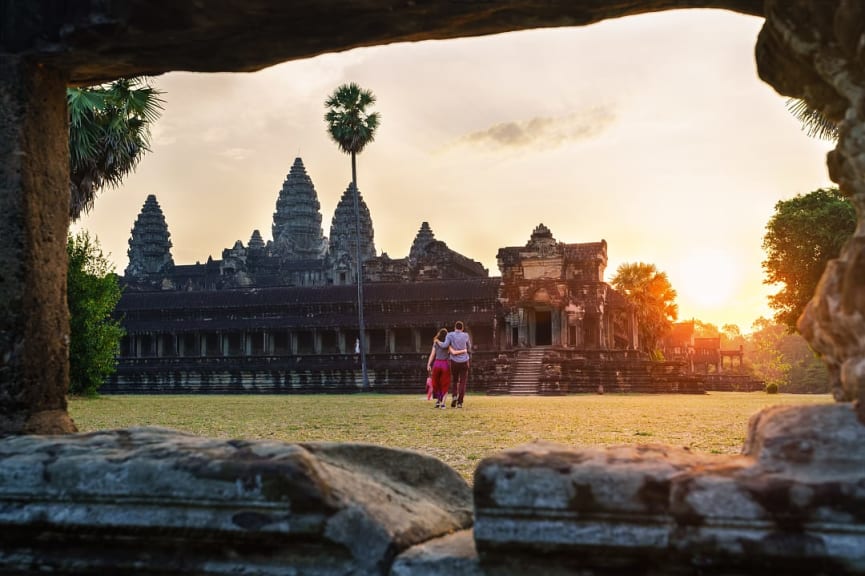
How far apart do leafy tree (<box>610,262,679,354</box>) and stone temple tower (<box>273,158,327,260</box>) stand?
27671mm

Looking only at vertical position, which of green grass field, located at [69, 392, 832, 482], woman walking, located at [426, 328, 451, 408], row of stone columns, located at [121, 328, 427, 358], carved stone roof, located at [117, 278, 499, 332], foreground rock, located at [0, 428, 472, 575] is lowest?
green grass field, located at [69, 392, 832, 482]

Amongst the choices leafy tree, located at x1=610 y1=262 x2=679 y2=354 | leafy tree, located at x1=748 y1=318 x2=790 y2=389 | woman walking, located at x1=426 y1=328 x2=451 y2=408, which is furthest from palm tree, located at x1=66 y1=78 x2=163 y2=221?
leafy tree, located at x1=748 y1=318 x2=790 y2=389

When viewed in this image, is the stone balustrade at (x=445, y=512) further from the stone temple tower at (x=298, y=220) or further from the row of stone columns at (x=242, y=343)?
the stone temple tower at (x=298, y=220)

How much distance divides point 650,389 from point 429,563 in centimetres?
2765

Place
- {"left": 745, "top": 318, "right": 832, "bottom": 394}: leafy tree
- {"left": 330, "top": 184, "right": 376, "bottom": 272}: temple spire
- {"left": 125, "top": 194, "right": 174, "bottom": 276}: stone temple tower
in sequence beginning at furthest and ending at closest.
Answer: {"left": 125, "top": 194, "right": 174, "bottom": 276}: stone temple tower < {"left": 330, "top": 184, "right": 376, "bottom": 272}: temple spire < {"left": 745, "top": 318, "right": 832, "bottom": 394}: leafy tree

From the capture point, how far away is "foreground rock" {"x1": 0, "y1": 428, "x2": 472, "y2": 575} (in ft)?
8.02

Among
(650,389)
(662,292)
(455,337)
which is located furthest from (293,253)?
(455,337)

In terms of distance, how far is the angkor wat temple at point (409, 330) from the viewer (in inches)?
1182

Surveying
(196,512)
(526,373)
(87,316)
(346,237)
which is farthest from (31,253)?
(346,237)

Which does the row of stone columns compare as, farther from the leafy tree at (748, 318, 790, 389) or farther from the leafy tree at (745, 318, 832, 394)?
the leafy tree at (748, 318, 790, 389)

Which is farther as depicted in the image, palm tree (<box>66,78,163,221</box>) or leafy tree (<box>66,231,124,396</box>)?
leafy tree (<box>66,231,124,396</box>)

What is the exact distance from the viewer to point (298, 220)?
6756cm

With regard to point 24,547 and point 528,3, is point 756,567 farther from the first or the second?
point 24,547

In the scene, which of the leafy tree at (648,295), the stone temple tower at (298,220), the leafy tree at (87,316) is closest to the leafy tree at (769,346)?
the leafy tree at (648,295)
